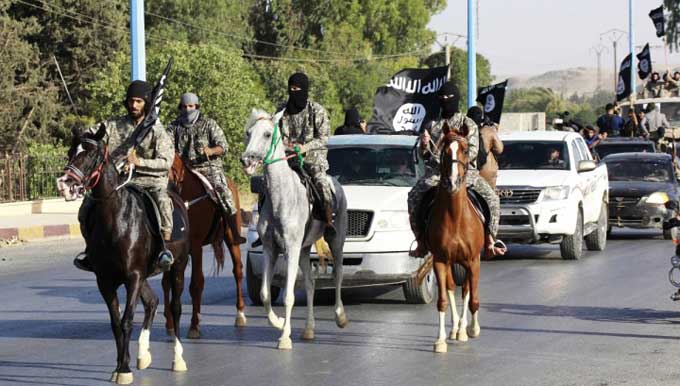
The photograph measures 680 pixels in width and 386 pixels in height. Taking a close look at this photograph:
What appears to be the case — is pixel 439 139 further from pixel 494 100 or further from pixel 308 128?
pixel 494 100

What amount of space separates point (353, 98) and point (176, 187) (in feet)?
228

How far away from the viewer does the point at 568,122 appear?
31938 mm

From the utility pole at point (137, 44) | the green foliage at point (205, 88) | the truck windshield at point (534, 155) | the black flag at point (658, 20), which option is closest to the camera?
the truck windshield at point (534, 155)

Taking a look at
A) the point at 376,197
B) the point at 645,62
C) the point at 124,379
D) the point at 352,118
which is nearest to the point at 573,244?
the point at 352,118

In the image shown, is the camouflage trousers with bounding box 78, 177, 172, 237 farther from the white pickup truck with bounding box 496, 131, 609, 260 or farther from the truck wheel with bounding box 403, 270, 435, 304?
the white pickup truck with bounding box 496, 131, 609, 260

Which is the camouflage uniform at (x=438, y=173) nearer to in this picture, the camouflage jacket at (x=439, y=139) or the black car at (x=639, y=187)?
the camouflage jacket at (x=439, y=139)

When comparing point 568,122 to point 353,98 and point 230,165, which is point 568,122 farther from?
point 353,98

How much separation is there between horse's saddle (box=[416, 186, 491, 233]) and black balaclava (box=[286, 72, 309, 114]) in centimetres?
149

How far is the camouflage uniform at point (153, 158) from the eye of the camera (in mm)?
10672

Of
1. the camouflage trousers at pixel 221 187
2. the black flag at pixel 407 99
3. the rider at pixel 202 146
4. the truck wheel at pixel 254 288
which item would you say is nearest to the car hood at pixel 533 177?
the black flag at pixel 407 99

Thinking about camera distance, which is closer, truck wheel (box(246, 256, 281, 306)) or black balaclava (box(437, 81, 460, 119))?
black balaclava (box(437, 81, 460, 119))

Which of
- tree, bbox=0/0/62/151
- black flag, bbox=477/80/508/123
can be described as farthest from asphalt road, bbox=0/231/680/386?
tree, bbox=0/0/62/151

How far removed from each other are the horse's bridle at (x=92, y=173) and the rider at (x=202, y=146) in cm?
323

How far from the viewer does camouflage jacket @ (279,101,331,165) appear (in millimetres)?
12609
